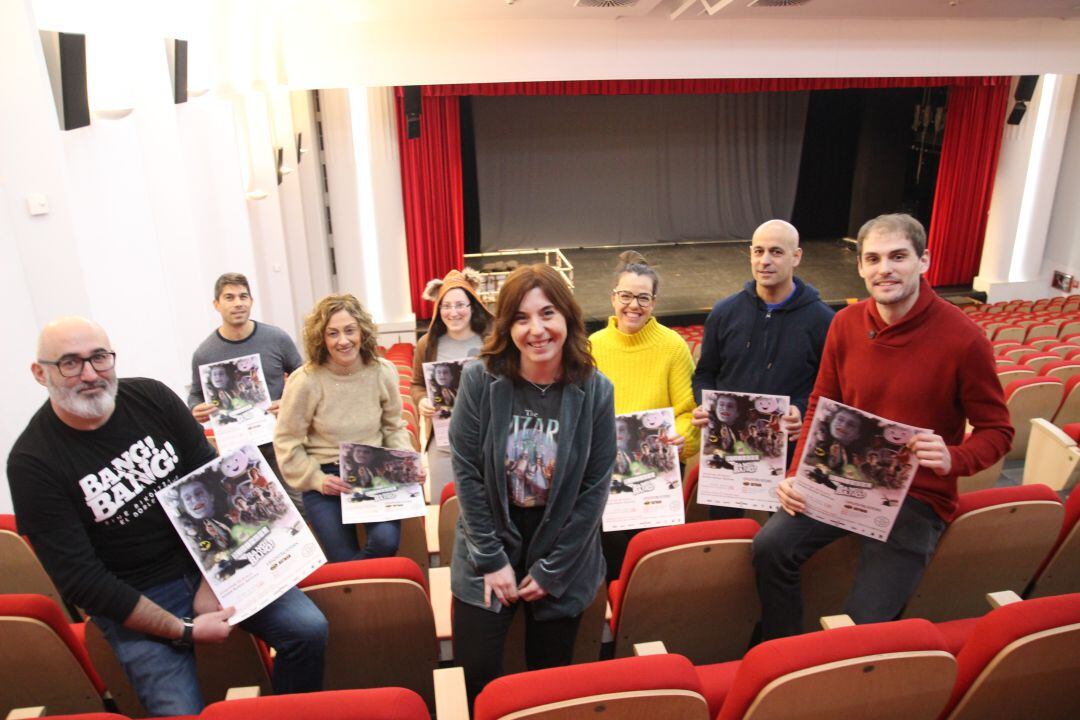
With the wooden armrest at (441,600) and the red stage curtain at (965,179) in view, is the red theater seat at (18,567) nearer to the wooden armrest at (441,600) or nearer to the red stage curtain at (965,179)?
the wooden armrest at (441,600)

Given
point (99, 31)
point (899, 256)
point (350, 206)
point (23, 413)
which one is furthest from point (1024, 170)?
point (23, 413)

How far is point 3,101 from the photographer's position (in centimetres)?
349

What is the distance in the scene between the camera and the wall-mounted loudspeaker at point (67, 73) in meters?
4.01

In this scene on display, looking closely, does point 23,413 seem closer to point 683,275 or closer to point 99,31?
point 99,31

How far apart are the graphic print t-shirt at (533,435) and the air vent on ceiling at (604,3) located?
23.6ft

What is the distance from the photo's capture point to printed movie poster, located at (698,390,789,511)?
8.80 ft

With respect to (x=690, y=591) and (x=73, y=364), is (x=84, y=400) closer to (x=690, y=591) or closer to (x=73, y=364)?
(x=73, y=364)

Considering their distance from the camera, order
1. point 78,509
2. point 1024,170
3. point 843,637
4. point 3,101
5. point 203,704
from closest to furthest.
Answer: point 843,637, point 78,509, point 203,704, point 3,101, point 1024,170

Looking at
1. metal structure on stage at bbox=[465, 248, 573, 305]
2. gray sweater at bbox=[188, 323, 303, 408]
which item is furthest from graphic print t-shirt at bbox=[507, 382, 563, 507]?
metal structure on stage at bbox=[465, 248, 573, 305]

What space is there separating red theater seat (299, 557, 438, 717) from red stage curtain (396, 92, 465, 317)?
923 centimetres

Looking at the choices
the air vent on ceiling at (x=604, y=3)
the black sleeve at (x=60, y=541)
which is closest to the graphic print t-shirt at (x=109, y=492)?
the black sleeve at (x=60, y=541)

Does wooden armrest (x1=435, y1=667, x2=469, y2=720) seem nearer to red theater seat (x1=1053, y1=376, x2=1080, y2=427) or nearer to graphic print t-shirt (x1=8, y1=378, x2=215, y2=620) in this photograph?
graphic print t-shirt (x1=8, y1=378, x2=215, y2=620)

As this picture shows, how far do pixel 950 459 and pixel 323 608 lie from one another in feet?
6.05

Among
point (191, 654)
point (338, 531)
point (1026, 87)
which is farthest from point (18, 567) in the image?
point (1026, 87)
